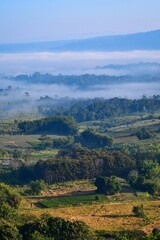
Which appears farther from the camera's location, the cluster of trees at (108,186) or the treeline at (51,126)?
the treeline at (51,126)

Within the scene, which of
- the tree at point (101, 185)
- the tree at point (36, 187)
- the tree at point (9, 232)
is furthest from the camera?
the tree at point (36, 187)

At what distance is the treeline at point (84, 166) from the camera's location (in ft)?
147

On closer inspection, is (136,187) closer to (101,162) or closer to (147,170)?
(147,170)

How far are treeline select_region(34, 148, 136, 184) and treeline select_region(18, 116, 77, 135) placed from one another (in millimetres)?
27453

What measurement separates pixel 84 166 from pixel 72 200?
8.03 metres

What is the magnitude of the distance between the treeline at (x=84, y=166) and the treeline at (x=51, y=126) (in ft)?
90.1

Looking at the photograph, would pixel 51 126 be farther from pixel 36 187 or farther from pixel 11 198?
pixel 11 198

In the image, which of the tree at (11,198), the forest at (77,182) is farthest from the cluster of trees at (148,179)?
the tree at (11,198)

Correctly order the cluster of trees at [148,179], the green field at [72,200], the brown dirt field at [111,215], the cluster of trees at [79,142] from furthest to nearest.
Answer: the cluster of trees at [79,142] < the cluster of trees at [148,179] < the green field at [72,200] < the brown dirt field at [111,215]

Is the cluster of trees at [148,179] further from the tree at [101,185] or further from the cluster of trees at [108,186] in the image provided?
the tree at [101,185]

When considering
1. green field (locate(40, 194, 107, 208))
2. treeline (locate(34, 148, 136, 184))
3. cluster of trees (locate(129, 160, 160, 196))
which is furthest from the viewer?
treeline (locate(34, 148, 136, 184))

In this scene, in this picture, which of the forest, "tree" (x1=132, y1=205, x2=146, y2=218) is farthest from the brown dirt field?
"tree" (x1=132, y1=205, x2=146, y2=218)

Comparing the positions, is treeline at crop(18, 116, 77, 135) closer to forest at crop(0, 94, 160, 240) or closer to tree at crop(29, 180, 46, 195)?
forest at crop(0, 94, 160, 240)

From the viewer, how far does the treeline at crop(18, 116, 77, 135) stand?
2995 inches
